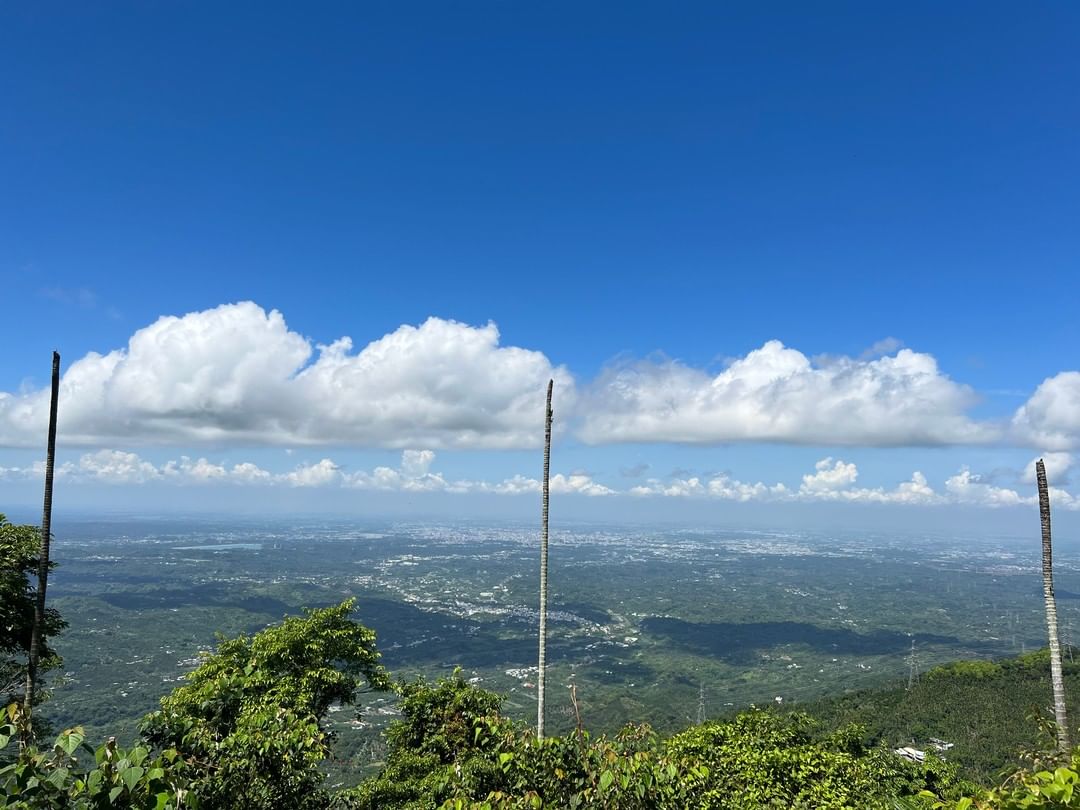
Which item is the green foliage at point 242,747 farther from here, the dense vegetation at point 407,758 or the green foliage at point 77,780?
the green foliage at point 77,780

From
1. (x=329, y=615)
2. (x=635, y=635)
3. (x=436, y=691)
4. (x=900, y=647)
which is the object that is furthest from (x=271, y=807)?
(x=900, y=647)

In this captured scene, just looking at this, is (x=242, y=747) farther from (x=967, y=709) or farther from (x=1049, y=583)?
(x=967, y=709)

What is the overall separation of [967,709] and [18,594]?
342 feet

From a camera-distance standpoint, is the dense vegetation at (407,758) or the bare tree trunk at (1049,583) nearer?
the dense vegetation at (407,758)

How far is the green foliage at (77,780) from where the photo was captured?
3553 mm

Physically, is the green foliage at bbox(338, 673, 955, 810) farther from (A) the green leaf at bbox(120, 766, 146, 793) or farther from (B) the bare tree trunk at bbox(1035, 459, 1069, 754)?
(B) the bare tree trunk at bbox(1035, 459, 1069, 754)

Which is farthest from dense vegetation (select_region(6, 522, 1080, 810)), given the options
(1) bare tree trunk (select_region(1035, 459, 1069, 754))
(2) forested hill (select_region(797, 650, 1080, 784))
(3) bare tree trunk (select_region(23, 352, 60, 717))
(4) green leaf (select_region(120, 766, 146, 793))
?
(2) forested hill (select_region(797, 650, 1080, 784))

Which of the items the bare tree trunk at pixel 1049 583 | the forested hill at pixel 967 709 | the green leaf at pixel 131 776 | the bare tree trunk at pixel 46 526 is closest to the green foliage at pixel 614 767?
the green leaf at pixel 131 776

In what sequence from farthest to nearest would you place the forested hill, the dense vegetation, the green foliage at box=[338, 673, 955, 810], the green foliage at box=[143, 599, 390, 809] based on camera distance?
the forested hill, the green foliage at box=[338, 673, 955, 810], the green foliage at box=[143, 599, 390, 809], the dense vegetation

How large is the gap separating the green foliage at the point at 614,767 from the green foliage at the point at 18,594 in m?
10.6

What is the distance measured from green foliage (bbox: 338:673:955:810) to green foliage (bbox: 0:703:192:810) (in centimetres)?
277

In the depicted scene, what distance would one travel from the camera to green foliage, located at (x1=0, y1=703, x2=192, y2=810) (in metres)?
3.55

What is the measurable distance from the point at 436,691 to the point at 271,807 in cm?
1441

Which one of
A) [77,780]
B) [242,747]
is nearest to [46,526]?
[242,747]
